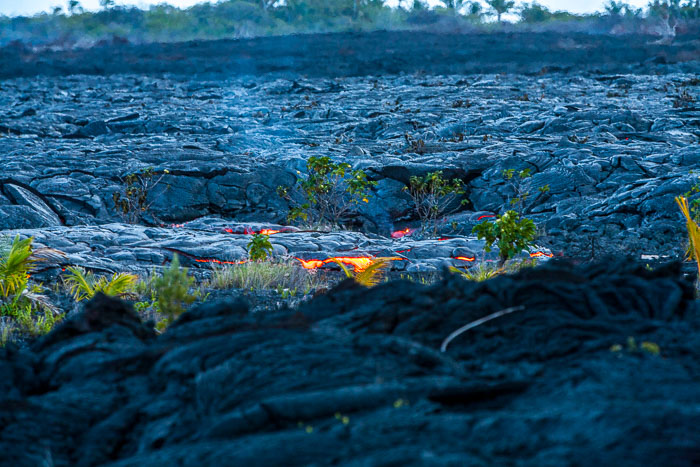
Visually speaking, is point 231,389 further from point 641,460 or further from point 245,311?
point 641,460

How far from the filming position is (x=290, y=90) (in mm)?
26844

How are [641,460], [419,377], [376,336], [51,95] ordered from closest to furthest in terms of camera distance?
[641,460] → [419,377] → [376,336] → [51,95]

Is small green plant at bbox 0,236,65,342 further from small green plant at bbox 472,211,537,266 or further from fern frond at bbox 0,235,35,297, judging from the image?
small green plant at bbox 472,211,537,266

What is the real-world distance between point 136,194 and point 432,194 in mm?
6550

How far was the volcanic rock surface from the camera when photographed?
13266mm

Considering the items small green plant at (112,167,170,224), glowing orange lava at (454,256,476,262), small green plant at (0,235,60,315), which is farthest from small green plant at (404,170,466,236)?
small green plant at (0,235,60,315)

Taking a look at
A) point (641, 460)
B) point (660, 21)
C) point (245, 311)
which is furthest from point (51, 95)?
point (660, 21)

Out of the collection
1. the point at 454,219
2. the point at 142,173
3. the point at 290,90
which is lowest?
the point at 454,219

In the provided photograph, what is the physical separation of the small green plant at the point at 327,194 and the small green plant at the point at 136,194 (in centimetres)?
305

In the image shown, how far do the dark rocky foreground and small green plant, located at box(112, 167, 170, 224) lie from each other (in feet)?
35.3

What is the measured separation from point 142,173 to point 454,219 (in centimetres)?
765

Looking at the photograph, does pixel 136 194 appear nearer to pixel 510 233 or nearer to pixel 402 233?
pixel 402 233

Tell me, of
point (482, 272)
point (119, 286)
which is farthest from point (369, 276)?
point (119, 286)

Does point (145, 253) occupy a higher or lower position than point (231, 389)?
lower
